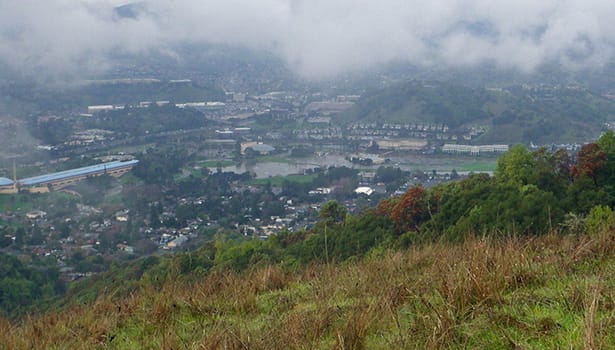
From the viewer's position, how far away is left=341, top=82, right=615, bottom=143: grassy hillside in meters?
22.4

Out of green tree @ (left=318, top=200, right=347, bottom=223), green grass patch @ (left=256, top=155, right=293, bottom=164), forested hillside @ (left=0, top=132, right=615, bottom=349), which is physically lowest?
green grass patch @ (left=256, top=155, right=293, bottom=164)

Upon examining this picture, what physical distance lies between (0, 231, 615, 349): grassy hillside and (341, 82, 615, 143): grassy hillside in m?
20.0

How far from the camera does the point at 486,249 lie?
2.63 meters

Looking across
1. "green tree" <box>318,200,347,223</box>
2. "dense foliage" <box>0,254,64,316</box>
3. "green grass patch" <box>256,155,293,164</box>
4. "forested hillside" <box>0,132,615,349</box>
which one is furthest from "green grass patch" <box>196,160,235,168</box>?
"forested hillside" <box>0,132,615,349</box>

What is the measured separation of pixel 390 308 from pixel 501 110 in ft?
80.4

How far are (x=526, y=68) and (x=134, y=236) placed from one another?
91.9ft

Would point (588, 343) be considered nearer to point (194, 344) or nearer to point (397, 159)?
point (194, 344)

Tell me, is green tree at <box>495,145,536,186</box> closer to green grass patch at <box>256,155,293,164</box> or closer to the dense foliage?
the dense foliage

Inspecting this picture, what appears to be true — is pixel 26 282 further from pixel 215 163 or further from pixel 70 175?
pixel 215 163

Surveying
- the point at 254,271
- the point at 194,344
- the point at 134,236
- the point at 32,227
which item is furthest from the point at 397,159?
the point at 194,344

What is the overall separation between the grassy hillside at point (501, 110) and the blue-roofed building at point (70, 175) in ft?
35.9

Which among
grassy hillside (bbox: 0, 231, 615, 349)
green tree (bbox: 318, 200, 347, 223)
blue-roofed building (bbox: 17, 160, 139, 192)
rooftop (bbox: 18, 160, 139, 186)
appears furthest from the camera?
rooftop (bbox: 18, 160, 139, 186)

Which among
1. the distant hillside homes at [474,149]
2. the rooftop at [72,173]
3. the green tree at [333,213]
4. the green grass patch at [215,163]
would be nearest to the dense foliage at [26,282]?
the green tree at [333,213]

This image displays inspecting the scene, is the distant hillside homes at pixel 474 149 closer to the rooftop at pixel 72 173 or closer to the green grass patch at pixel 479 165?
the green grass patch at pixel 479 165
